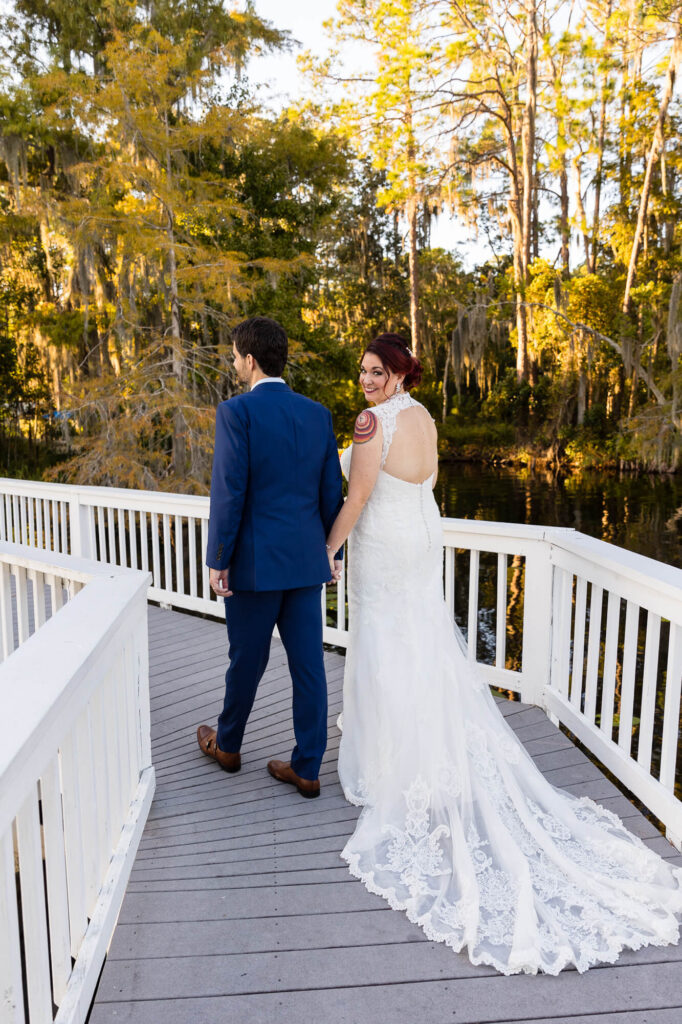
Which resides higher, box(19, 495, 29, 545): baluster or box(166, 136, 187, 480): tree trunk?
box(166, 136, 187, 480): tree trunk

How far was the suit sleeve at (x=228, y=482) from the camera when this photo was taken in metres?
2.20

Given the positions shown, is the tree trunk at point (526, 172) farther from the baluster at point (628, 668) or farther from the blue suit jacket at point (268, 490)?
the blue suit jacket at point (268, 490)

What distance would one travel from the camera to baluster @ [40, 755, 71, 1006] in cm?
131

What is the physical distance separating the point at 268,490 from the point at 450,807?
1071mm

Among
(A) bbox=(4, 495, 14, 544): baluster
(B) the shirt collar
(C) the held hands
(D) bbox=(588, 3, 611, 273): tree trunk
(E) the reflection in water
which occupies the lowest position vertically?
(E) the reflection in water

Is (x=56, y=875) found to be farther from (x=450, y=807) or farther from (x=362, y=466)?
(x=362, y=466)

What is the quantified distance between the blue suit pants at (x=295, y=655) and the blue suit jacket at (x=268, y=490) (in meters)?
0.10

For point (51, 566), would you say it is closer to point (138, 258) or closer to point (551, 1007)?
point (551, 1007)

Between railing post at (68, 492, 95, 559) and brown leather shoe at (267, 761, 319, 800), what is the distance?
2900 millimetres

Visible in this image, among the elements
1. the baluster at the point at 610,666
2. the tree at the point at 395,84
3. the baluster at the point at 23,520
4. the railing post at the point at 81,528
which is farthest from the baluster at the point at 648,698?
the tree at the point at 395,84

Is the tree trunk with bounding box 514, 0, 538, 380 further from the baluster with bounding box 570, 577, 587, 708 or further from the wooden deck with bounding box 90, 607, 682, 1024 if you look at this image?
the wooden deck with bounding box 90, 607, 682, 1024

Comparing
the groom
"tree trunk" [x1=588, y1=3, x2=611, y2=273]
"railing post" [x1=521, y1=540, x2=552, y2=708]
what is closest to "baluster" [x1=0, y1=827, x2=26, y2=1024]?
the groom

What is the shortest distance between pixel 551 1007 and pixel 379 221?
76.7 feet

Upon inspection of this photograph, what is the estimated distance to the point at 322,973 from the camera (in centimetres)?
164
